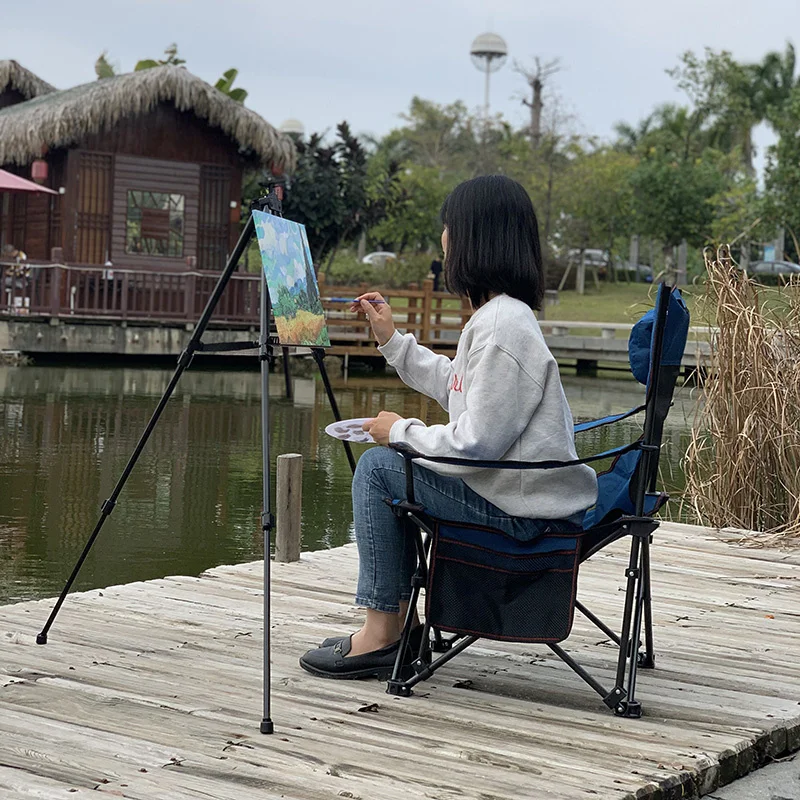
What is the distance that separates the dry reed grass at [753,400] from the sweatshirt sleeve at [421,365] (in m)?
2.43

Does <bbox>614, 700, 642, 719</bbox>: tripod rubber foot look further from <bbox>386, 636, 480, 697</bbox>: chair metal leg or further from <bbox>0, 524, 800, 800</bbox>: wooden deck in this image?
<bbox>386, 636, 480, 697</bbox>: chair metal leg

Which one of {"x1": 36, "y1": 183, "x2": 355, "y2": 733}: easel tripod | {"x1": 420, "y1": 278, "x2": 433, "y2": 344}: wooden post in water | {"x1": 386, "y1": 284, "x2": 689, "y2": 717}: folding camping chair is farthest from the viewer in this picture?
{"x1": 420, "y1": 278, "x2": 433, "y2": 344}: wooden post in water

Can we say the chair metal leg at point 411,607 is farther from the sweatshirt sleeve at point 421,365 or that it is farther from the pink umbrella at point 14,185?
the pink umbrella at point 14,185

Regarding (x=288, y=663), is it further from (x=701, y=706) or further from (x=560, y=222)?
(x=560, y=222)

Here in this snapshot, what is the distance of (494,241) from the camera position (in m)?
2.81

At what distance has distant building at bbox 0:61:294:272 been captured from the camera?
58.4 ft

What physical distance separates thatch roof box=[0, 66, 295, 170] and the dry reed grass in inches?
539

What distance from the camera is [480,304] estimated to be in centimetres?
286

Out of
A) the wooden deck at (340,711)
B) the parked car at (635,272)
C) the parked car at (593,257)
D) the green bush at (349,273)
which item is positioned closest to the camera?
the wooden deck at (340,711)

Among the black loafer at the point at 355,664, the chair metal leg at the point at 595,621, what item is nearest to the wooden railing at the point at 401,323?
the chair metal leg at the point at 595,621

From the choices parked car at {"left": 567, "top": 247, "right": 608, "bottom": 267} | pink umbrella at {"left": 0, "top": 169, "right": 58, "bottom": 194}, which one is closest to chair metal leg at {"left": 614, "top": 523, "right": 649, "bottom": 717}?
pink umbrella at {"left": 0, "top": 169, "right": 58, "bottom": 194}

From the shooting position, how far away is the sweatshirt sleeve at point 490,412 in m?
2.67

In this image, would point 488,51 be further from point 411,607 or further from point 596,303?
point 411,607

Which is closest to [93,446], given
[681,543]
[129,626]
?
[681,543]
